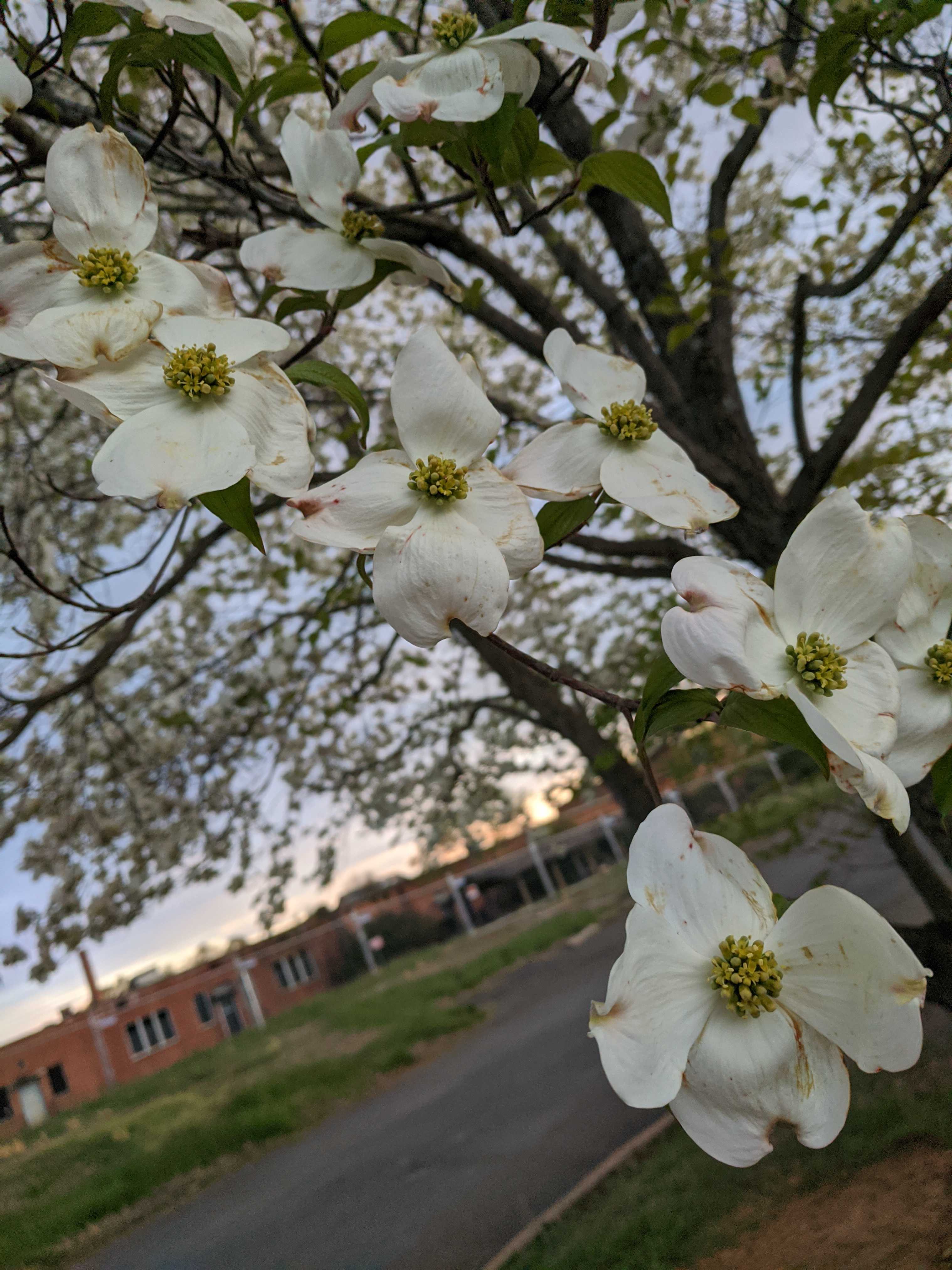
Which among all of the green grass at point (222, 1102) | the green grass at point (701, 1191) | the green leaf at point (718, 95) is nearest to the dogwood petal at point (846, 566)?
the green leaf at point (718, 95)

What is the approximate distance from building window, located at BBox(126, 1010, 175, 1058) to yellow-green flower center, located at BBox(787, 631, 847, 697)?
3.34 ft

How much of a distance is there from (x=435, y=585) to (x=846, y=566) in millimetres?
150

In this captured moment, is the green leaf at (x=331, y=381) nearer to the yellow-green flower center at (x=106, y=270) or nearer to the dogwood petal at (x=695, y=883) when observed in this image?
the yellow-green flower center at (x=106, y=270)

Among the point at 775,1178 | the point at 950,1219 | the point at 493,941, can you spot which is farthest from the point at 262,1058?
the point at 950,1219

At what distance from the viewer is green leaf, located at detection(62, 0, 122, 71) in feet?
1.19

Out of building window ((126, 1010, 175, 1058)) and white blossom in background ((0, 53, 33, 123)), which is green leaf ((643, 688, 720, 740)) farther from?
building window ((126, 1010, 175, 1058))

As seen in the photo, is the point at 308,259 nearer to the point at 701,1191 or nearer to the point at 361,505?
the point at 361,505

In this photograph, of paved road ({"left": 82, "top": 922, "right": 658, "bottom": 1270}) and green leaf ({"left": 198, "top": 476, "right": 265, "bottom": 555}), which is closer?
green leaf ({"left": 198, "top": 476, "right": 265, "bottom": 555})

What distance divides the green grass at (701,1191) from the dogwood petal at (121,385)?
894 millimetres

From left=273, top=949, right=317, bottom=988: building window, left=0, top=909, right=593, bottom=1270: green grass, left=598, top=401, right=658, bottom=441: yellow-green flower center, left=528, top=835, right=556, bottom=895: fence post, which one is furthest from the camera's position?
left=528, top=835, right=556, bottom=895: fence post

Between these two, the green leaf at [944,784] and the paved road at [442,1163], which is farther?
the paved road at [442,1163]

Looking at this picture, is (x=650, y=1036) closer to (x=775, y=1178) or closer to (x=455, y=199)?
(x=455, y=199)

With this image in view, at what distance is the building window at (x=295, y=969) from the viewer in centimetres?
119

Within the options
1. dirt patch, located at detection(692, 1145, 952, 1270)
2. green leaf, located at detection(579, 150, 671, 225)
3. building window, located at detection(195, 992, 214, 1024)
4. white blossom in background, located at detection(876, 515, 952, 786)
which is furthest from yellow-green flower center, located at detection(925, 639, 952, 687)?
building window, located at detection(195, 992, 214, 1024)
